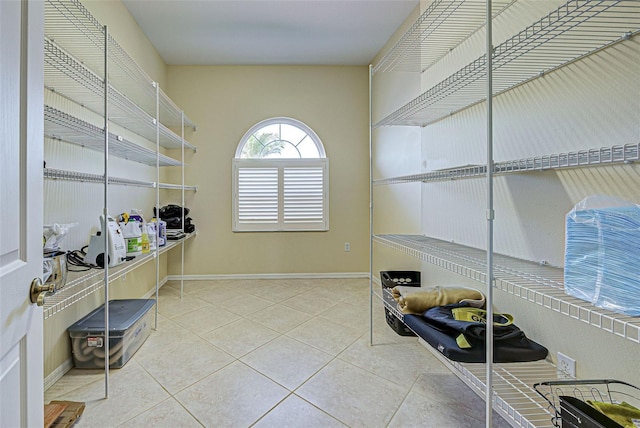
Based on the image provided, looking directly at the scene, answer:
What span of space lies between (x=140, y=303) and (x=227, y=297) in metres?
1.05

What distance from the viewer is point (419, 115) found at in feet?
6.87

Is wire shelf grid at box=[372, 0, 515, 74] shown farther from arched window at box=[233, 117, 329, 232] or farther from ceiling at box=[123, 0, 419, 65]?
arched window at box=[233, 117, 329, 232]

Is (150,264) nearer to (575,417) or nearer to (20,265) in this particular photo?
(20,265)

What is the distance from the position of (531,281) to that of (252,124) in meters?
3.55

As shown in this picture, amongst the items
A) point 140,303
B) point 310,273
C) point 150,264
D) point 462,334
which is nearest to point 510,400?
point 462,334

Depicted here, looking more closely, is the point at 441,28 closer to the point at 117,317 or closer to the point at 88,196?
the point at 88,196

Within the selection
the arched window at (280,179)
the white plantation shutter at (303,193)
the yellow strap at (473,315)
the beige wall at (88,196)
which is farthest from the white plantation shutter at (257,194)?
the yellow strap at (473,315)

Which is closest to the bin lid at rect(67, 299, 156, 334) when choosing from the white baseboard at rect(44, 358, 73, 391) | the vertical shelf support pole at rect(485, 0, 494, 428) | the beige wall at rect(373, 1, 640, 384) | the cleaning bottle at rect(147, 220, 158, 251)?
the white baseboard at rect(44, 358, 73, 391)

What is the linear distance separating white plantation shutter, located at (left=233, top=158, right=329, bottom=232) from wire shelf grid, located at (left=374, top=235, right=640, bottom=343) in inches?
88.9

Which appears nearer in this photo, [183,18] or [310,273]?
[183,18]

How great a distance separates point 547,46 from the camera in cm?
118

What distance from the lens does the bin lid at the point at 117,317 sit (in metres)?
1.81

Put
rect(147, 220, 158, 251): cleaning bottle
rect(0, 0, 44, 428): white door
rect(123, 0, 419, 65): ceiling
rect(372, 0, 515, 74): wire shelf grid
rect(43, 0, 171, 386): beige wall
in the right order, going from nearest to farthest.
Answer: rect(0, 0, 44, 428): white door < rect(372, 0, 515, 74): wire shelf grid < rect(43, 0, 171, 386): beige wall < rect(147, 220, 158, 251): cleaning bottle < rect(123, 0, 419, 65): ceiling

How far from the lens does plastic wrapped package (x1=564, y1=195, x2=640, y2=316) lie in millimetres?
729
